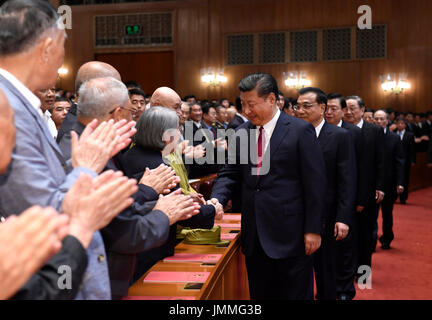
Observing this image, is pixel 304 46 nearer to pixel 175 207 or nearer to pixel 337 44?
pixel 337 44

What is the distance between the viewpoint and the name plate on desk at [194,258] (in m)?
2.48

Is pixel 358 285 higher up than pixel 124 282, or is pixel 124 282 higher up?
pixel 124 282

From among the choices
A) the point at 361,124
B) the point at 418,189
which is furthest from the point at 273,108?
the point at 418,189

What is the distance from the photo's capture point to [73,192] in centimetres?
131

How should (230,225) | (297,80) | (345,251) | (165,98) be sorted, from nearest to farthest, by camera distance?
(230,225), (165,98), (345,251), (297,80)

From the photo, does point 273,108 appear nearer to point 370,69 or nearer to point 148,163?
point 148,163

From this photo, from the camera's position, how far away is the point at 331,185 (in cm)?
355

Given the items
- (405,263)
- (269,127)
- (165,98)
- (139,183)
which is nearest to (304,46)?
(405,263)

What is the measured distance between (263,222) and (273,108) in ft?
2.25

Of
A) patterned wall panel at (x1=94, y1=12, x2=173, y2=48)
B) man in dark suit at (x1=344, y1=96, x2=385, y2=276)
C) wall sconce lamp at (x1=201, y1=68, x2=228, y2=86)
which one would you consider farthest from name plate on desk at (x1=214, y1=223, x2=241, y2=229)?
patterned wall panel at (x1=94, y1=12, x2=173, y2=48)

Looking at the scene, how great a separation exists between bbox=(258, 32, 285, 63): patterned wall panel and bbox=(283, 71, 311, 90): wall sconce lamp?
544 mm

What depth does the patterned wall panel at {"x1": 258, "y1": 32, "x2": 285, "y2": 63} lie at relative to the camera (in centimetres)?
1255

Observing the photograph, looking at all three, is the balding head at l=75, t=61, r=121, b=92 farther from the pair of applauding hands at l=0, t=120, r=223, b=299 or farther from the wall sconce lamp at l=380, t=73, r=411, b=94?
the wall sconce lamp at l=380, t=73, r=411, b=94

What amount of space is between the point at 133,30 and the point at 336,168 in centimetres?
1084
